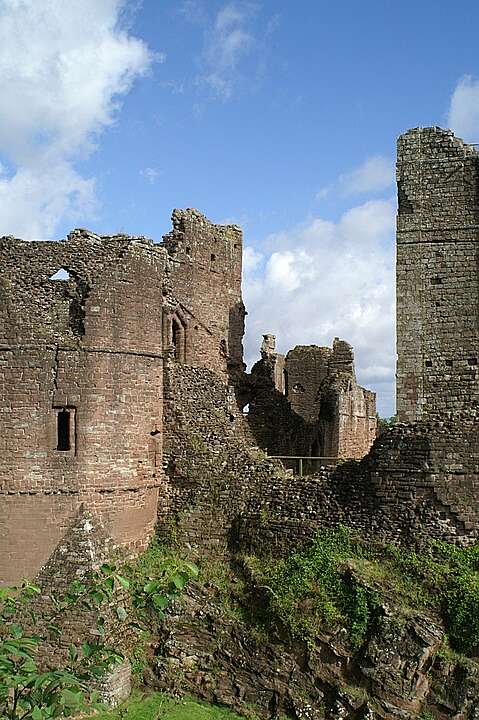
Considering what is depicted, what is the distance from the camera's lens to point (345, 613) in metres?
14.5

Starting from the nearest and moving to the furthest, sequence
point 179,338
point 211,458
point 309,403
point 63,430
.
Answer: point 63,430, point 211,458, point 179,338, point 309,403

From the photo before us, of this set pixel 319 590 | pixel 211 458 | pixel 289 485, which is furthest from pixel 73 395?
pixel 319 590

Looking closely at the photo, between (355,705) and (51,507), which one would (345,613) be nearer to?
(355,705)

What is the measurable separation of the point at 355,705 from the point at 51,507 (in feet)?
23.2

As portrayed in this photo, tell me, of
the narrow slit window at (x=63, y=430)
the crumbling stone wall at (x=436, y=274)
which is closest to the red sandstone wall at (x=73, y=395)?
the narrow slit window at (x=63, y=430)

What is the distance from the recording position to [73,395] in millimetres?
16078

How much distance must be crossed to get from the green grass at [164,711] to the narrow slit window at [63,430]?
5.20 meters

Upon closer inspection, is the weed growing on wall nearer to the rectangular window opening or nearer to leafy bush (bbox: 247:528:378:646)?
leafy bush (bbox: 247:528:378:646)

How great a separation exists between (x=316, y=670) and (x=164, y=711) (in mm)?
2993

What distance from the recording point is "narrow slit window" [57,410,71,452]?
52.8 ft

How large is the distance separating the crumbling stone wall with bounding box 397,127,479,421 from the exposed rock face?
20.8 ft

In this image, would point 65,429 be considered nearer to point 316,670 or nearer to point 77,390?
point 77,390

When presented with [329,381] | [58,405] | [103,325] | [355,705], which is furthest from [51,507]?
[329,381]

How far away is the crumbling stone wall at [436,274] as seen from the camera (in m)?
18.4
